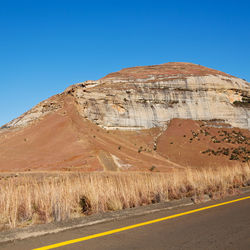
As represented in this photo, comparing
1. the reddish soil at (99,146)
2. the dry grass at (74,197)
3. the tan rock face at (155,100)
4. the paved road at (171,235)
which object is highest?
the tan rock face at (155,100)

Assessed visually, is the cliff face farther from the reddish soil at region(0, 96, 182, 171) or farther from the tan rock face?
the reddish soil at region(0, 96, 182, 171)

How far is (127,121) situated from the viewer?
145 ft

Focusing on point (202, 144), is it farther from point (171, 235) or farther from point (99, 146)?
point (171, 235)

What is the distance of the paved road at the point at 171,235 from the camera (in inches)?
169

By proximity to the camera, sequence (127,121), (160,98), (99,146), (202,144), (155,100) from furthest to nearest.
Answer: (160,98), (155,100), (127,121), (202,144), (99,146)

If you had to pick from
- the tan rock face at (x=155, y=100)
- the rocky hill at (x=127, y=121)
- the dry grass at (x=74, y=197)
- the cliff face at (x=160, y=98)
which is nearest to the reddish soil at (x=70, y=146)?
the rocky hill at (x=127, y=121)

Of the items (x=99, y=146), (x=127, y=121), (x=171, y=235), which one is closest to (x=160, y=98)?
(x=127, y=121)

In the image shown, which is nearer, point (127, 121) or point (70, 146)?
point (70, 146)

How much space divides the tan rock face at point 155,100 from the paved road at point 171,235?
36416 millimetres

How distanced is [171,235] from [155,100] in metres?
43.2

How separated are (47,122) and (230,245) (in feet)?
120

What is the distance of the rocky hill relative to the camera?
30.6m

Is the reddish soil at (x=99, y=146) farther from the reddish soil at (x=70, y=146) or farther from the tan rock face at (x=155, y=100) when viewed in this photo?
the tan rock face at (x=155, y=100)

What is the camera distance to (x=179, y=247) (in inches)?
165
